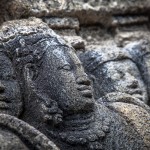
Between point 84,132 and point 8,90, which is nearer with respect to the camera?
point 84,132

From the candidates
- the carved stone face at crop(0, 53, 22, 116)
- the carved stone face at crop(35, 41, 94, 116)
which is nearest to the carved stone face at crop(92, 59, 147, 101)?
the carved stone face at crop(35, 41, 94, 116)

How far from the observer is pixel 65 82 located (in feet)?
8.38

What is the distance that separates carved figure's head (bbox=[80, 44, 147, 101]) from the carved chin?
67 cm

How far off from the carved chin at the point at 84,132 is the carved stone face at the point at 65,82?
7 centimetres

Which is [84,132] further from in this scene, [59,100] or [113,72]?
[113,72]

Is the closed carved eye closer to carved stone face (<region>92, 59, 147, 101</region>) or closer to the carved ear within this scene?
the carved ear

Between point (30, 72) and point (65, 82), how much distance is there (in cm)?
24

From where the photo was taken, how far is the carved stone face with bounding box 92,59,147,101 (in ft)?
10.4

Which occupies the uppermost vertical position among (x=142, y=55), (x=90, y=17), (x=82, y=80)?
(x=90, y=17)

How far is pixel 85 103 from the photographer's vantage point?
2531 millimetres

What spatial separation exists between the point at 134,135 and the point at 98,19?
1601mm

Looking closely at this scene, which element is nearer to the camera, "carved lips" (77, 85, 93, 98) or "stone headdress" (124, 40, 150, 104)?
"carved lips" (77, 85, 93, 98)

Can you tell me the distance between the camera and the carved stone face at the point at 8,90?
251 cm

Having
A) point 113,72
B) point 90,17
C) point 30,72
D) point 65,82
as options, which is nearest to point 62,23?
point 90,17
